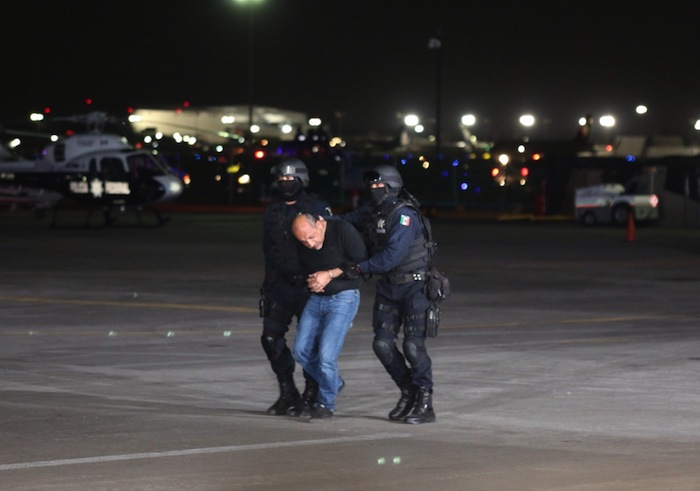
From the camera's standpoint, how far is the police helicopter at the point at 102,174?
42656 mm

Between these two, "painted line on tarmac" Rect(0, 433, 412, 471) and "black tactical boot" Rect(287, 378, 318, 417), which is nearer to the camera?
"painted line on tarmac" Rect(0, 433, 412, 471)

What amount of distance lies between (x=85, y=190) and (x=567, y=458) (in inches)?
1422

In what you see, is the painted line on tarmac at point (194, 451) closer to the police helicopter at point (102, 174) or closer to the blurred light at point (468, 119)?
the police helicopter at point (102, 174)

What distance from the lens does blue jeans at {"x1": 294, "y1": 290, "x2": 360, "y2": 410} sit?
9.76 metres

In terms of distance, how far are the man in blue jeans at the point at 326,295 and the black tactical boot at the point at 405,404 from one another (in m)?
0.45

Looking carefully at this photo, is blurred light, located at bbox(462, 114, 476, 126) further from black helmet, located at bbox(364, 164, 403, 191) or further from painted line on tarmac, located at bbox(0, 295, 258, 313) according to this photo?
black helmet, located at bbox(364, 164, 403, 191)

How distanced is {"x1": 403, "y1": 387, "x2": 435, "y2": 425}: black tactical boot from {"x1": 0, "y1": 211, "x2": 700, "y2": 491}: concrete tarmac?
70 millimetres

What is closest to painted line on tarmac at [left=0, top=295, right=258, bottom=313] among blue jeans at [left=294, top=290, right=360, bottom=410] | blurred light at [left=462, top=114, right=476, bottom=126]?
blue jeans at [left=294, top=290, right=360, bottom=410]

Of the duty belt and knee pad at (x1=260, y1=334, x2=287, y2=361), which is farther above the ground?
the duty belt

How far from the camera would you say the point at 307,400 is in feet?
33.7

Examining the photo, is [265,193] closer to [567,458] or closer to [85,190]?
[85,190]

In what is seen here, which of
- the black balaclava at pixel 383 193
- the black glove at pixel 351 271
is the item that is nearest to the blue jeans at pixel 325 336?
the black glove at pixel 351 271

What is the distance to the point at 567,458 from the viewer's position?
8.31 metres

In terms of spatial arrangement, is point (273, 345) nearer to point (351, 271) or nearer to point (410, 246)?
point (351, 271)
